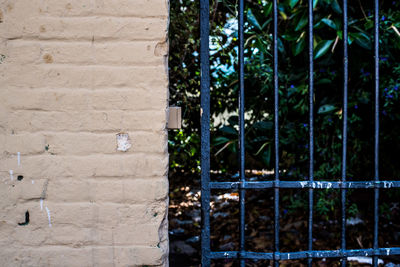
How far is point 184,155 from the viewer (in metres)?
2.78

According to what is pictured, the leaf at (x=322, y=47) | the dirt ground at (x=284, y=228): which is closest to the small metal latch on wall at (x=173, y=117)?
the leaf at (x=322, y=47)

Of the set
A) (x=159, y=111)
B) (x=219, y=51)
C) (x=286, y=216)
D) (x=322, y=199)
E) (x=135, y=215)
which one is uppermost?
(x=219, y=51)

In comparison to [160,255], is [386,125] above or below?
above

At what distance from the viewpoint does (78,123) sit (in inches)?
48.4

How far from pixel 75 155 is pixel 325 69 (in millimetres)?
1834

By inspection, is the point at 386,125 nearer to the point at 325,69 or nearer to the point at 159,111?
the point at 325,69

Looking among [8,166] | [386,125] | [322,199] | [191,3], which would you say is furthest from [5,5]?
[386,125]

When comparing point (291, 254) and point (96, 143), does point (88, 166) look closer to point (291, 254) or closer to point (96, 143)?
point (96, 143)

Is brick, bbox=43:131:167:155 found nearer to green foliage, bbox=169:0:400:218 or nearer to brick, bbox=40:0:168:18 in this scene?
brick, bbox=40:0:168:18

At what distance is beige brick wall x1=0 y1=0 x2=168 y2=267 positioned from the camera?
3.99 ft

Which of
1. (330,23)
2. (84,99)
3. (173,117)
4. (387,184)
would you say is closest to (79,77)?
(84,99)

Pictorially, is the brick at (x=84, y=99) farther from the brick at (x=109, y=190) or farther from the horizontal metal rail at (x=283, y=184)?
the horizontal metal rail at (x=283, y=184)

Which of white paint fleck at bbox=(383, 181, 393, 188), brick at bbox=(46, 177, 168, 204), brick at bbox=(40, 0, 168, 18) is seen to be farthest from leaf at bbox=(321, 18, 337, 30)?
→ brick at bbox=(46, 177, 168, 204)

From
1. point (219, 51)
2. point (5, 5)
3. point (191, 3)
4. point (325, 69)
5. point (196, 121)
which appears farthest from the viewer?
point (196, 121)
